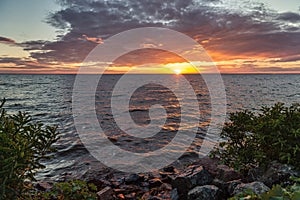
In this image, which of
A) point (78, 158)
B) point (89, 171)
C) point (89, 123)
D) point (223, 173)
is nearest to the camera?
point (223, 173)

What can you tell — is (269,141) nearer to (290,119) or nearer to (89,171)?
(290,119)

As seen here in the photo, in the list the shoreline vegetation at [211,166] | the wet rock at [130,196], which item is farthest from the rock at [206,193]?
the wet rock at [130,196]

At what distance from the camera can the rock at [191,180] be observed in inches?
318

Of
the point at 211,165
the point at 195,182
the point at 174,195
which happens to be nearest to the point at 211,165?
the point at 211,165

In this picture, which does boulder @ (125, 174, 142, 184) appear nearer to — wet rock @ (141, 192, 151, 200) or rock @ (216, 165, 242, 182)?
wet rock @ (141, 192, 151, 200)

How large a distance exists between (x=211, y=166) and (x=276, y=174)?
3.61m

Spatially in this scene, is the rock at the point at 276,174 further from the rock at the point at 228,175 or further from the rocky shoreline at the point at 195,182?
the rock at the point at 228,175

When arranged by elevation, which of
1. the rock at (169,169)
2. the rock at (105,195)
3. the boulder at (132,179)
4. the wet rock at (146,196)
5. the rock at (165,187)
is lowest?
the rock at (169,169)

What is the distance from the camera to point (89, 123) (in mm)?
26359

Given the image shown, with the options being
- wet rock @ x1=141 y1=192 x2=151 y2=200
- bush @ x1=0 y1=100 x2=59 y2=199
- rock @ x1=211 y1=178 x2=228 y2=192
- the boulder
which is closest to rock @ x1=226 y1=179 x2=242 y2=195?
rock @ x1=211 y1=178 x2=228 y2=192

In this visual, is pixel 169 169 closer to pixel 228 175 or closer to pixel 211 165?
pixel 211 165

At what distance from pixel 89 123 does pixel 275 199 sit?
25.1m

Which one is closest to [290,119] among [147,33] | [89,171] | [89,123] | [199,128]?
[89,171]

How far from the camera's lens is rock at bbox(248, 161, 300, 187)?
6367 millimetres
